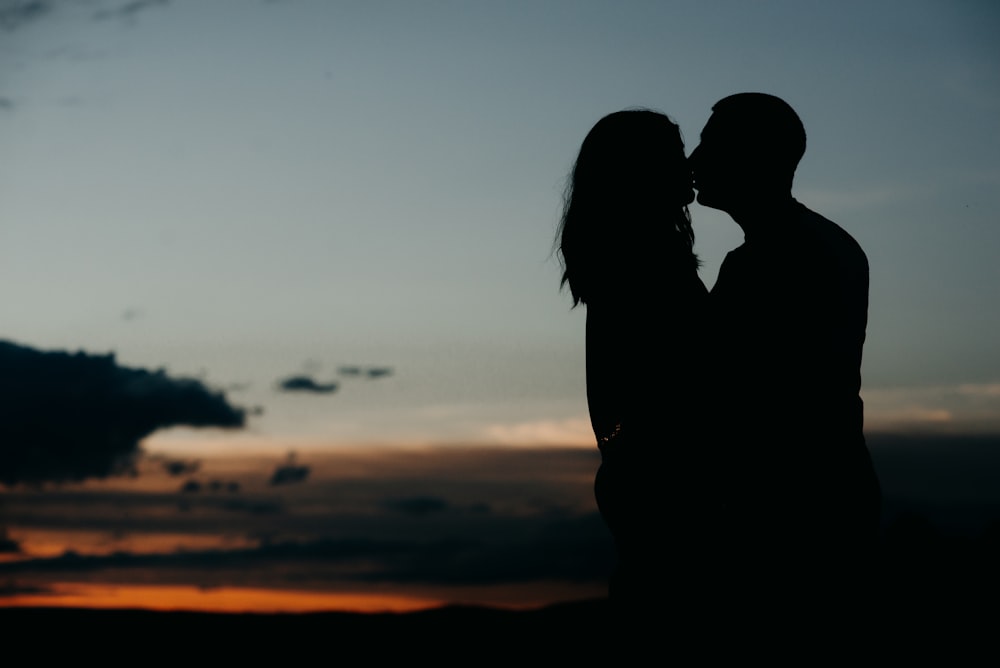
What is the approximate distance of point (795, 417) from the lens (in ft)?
10.8

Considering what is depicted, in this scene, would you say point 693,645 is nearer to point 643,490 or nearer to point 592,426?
point 643,490

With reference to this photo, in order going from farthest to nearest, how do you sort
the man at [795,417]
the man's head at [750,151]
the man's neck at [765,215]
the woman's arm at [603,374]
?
1. the man's head at [750,151]
2. the man's neck at [765,215]
3. the woman's arm at [603,374]
4. the man at [795,417]

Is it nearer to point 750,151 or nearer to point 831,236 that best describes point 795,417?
point 831,236

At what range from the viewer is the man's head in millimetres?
3707

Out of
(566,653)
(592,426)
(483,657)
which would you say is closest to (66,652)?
(483,657)

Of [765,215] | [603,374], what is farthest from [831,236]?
[603,374]

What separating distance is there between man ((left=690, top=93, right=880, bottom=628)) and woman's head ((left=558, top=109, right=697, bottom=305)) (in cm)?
27

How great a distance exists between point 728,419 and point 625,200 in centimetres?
83

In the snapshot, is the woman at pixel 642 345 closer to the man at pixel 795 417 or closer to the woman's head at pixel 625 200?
the woman's head at pixel 625 200

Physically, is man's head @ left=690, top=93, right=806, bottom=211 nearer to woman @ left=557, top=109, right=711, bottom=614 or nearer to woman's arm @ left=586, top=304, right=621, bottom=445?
woman @ left=557, top=109, right=711, bottom=614

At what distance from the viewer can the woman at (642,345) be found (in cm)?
333

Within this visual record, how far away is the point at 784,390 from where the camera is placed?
3.32m

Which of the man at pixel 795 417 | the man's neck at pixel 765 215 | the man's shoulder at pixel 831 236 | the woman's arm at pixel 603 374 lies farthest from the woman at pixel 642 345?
the man's shoulder at pixel 831 236

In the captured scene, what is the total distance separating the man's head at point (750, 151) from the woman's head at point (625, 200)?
A: 0.14m
